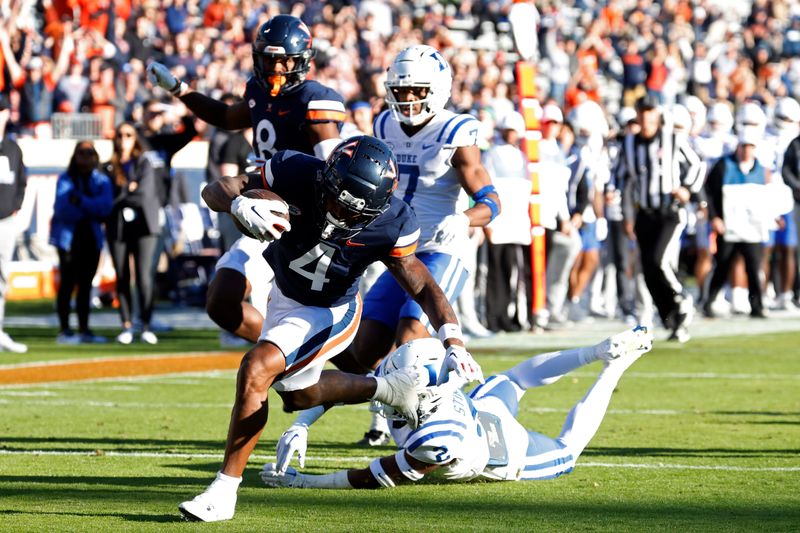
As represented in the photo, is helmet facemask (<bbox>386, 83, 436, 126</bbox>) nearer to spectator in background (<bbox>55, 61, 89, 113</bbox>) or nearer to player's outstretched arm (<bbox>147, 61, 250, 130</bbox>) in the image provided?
player's outstretched arm (<bbox>147, 61, 250, 130</bbox>)

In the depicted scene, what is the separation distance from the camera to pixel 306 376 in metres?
5.68

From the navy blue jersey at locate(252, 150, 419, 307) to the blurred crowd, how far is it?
7267 millimetres

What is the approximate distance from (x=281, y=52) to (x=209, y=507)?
303 centimetres

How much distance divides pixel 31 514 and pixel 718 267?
11623mm

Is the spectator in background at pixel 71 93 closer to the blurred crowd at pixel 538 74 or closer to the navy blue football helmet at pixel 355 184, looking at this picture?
the blurred crowd at pixel 538 74

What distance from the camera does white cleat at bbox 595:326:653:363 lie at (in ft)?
20.7

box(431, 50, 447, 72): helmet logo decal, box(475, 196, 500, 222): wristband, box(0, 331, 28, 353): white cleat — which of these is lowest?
box(0, 331, 28, 353): white cleat

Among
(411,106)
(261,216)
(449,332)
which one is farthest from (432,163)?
(261,216)

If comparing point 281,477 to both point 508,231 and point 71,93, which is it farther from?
point 71,93

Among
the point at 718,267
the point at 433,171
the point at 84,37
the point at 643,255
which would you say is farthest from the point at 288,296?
the point at 84,37

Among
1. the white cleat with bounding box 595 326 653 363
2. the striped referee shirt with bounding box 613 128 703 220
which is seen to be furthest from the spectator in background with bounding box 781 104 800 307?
the white cleat with bounding box 595 326 653 363

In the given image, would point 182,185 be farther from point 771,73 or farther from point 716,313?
point 771,73

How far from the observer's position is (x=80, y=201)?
1308 centimetres

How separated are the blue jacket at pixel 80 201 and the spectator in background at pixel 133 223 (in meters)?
0.17
